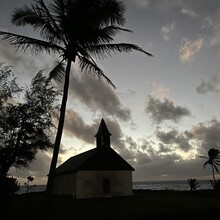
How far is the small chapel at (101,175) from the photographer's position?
104 feet

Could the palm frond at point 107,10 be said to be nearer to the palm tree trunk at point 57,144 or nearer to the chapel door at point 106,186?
the palm tree trunk at point 57,144

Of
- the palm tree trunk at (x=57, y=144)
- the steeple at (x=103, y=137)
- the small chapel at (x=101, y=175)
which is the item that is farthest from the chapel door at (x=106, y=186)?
the palm tree trunk at (x=57, y=144)

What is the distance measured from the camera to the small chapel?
31781mm

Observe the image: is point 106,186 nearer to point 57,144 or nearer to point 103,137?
point 103,137

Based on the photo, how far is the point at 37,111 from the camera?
26.8 meters

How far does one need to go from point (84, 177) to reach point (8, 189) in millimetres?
17107

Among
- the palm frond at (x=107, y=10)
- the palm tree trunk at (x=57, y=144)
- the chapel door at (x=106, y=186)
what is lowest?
the chapel door at (x=106, y=186)

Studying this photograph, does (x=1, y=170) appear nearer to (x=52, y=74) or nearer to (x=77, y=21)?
(x=52, y=74)

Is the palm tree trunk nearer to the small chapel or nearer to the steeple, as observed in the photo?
the small chapel

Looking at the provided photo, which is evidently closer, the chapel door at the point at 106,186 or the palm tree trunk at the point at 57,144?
the palm tree trunk at the point at 57,144

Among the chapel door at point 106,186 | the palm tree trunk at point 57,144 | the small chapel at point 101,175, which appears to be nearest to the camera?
the palm tree trunk at point 57,144

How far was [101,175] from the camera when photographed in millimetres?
32844

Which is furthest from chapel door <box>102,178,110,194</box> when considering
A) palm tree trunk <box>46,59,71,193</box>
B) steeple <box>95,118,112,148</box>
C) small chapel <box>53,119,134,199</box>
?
palm tree trunk <box>46,59,71,193</box>

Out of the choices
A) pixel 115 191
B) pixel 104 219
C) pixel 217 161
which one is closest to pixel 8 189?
pixel 104 219
